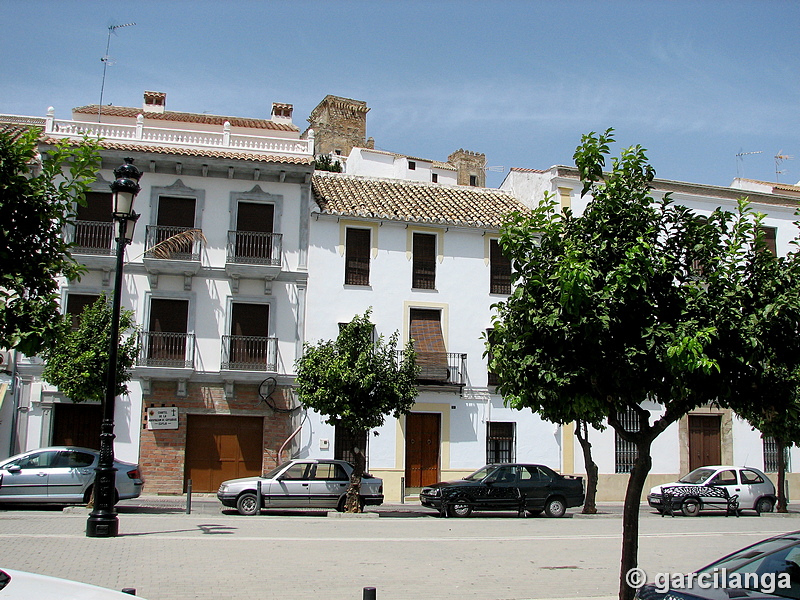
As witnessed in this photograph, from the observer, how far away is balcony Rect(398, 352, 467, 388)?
25219 mm

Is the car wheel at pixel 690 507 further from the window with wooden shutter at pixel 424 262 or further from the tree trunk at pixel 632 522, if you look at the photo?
the tree trunk at pixel 632 522

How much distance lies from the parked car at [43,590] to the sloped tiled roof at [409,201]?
21226mm

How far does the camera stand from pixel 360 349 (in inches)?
797

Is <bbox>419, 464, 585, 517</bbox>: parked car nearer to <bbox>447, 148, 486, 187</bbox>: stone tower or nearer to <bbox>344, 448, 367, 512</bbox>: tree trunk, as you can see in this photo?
<bbox>344, 448, 367, 512</bbox>: tree trunk

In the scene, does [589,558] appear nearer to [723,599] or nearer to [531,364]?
[531,364]

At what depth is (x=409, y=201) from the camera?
2778 cm

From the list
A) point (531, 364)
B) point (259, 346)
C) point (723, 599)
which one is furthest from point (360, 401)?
point (723, 599)

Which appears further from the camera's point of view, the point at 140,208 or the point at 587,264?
the point at 140,208

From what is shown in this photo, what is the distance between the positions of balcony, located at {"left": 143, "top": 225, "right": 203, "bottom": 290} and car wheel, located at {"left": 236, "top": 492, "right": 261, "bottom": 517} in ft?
25.3

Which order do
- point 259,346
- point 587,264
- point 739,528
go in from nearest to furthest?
point 587,264, point 739,528, point 259,346

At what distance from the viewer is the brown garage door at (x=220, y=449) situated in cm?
2364

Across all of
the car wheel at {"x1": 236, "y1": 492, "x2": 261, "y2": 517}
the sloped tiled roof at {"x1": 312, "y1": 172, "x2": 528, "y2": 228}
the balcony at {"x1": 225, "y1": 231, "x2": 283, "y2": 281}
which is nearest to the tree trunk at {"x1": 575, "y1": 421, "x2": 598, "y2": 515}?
the sloped tiled roof at {"x1": 312, "y1": 172, "x2": 528, "y2": 228}

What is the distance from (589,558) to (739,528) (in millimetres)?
7986

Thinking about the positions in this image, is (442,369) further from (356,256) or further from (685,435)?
(685,435)
